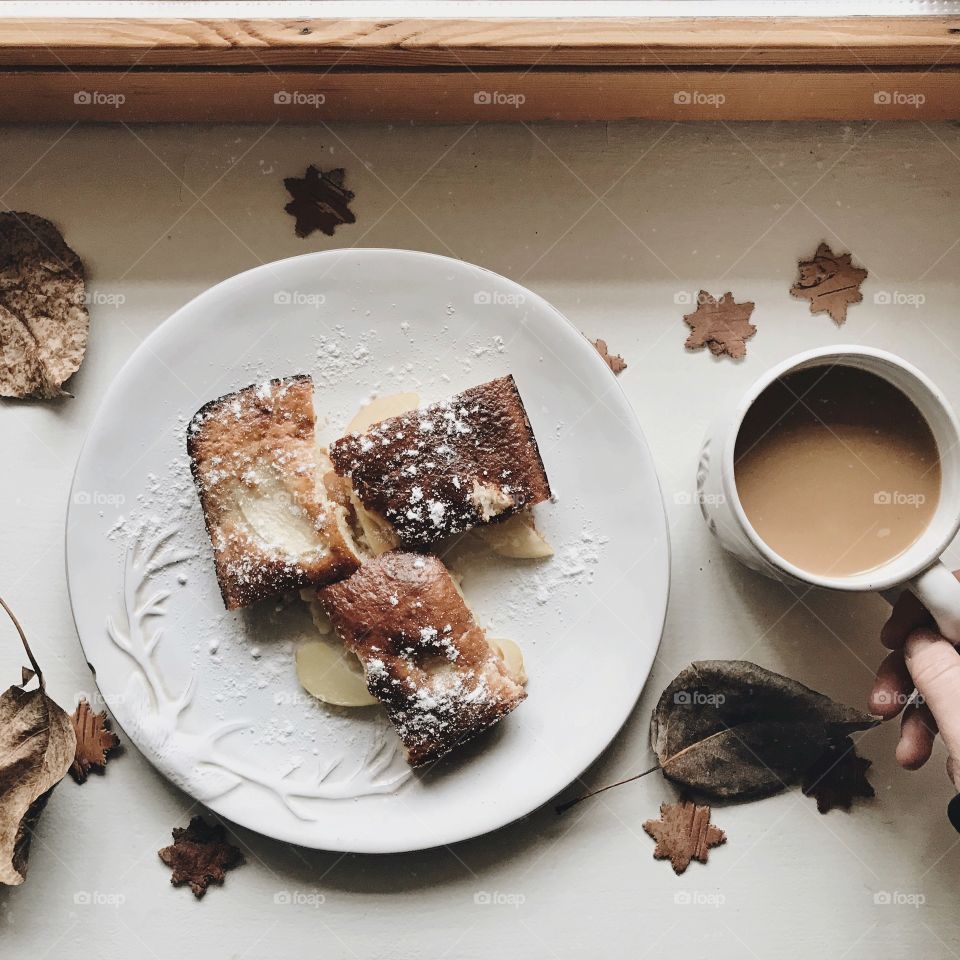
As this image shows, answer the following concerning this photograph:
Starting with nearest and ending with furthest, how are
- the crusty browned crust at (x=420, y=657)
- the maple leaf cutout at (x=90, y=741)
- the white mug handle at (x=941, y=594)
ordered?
the white mug handle at (x=941, y=594)
the crusty browned crust at (x=420, y=657)
the maple leaf cutout at (x=90, y=741)

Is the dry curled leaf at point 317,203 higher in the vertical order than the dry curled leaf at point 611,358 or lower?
lower

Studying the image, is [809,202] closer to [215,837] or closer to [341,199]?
[341,199]

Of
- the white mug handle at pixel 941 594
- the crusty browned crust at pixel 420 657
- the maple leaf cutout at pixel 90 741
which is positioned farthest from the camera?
the maple leaf cutout at pixel 90 741

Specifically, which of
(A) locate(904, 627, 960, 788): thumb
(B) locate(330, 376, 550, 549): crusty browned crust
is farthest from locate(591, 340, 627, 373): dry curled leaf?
(A) locate(904, 627, 960, 788): thumb

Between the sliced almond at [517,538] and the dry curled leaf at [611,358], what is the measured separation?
0.30m

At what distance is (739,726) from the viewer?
1.42 metres

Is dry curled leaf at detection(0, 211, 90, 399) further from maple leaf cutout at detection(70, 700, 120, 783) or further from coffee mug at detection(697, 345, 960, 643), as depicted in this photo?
coffee mug at detection(697, 345, 960, 643)

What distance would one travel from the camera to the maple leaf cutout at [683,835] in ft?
4.69

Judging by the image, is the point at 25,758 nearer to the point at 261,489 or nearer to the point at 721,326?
the point at 261,489

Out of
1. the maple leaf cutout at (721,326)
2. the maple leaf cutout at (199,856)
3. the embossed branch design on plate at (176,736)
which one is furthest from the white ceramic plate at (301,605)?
the maple leaf cutout at (721,326)

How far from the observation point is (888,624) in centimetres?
135

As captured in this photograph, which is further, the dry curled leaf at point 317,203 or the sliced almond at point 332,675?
the dry curled leaf at point 317,203

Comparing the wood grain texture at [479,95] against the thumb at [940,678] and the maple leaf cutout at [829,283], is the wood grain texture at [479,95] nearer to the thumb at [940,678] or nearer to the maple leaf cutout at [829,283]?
the maple leaf cutout at [829,283]

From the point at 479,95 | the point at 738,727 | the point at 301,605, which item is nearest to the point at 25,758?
the point at 301,605
